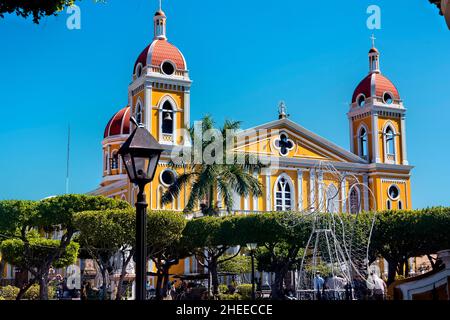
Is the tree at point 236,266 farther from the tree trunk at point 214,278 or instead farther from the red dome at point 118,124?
the red dome at point 118,124

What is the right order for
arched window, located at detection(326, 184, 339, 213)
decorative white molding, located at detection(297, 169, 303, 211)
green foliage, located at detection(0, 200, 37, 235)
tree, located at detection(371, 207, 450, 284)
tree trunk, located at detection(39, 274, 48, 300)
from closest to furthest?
arched window, located at detection(326, 184, 339, 213) < tree trunk, located at detection(39, 274, 48, 300) < tree, located at detection(371, 207, 450, 284) < green foliage, located at detection(0, 200, 37, 235) < decorative white molding, located at detection(297, 169, 303, 211)

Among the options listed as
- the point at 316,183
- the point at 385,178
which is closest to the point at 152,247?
the point at 316,183

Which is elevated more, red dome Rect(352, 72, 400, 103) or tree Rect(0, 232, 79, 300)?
red dome Rect(352, 72, 400, 103)

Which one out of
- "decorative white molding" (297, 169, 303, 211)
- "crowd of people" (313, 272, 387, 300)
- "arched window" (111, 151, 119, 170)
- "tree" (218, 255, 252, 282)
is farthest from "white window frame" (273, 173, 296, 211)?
"crowd of people" (313, 272, 387, 300)

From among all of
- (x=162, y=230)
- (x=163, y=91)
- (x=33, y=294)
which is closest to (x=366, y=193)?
(x=163, y=91)

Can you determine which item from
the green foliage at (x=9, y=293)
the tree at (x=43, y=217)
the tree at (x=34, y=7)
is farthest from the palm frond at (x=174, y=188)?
the tree at (x=34, y=7)

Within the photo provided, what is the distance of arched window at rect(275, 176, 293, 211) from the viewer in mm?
50656

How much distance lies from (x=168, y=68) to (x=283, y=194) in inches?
Result: 485

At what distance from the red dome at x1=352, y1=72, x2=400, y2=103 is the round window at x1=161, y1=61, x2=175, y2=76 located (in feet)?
53.6

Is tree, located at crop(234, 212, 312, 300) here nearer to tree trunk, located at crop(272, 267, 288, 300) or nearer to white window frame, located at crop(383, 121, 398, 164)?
tree trunk, located at crop(272, 267, 288, 300)

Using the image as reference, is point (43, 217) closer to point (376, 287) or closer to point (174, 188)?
point (174, 188)

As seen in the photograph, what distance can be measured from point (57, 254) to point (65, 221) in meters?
1.69
